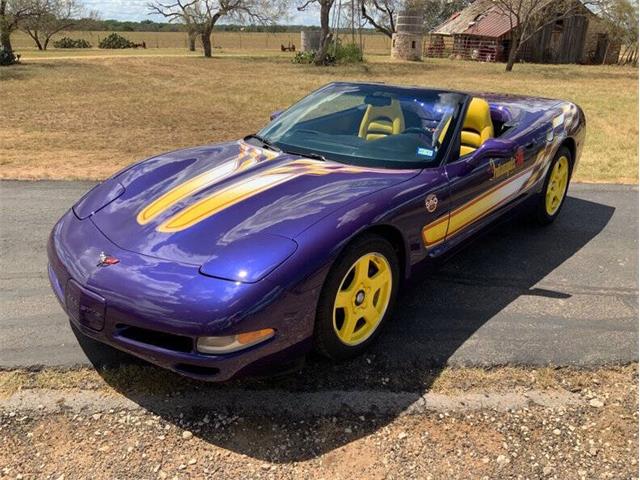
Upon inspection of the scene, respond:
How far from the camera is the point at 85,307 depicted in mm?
2479

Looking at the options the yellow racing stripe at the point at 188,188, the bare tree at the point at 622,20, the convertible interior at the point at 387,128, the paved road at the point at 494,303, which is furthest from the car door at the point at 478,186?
the bare tree at the point at 622,20

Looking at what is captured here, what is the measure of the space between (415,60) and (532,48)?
8569 millimetres

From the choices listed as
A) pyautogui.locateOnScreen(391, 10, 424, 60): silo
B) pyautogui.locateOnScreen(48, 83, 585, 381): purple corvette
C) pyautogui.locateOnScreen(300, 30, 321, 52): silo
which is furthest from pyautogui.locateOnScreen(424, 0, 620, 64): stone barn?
pyautogui.locateOnScreen(48, 83, 585, 381): purple corvette

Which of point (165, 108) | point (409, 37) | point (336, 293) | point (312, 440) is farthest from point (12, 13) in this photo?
point (312, 440)

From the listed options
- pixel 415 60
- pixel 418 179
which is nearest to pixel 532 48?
pixel 415 60

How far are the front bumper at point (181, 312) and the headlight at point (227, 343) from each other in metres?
0.02

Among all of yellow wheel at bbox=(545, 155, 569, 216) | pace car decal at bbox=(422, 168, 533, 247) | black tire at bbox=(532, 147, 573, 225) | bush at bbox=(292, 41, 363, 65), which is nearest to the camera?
pace car decal at bbox=(422, 168, 533, 247)

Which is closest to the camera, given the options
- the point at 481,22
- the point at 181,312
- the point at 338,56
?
the point at 181,312

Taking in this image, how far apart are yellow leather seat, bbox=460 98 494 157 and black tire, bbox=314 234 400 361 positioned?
1.55m

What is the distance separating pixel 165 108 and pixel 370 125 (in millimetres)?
10205

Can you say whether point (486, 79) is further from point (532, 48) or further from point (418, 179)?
point (418, 179)

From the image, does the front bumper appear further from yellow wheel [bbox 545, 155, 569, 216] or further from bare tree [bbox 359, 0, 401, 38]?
bare tree [bbox 359, 0, 401, 38]

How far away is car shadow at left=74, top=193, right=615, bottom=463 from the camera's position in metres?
2.49

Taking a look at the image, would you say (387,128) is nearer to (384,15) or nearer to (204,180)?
(204,180)
